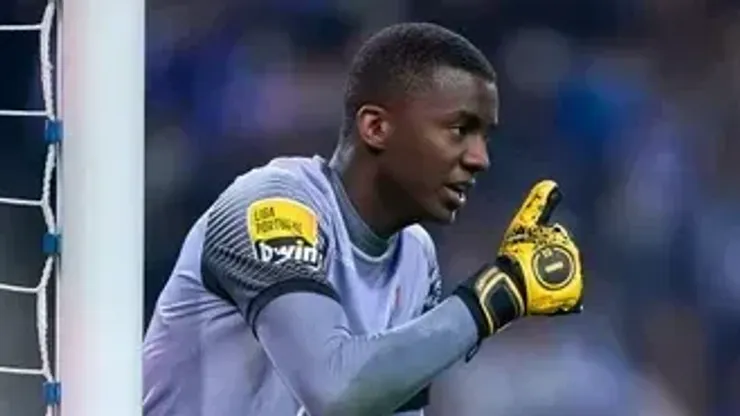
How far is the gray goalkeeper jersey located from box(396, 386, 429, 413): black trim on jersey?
0.22 feet

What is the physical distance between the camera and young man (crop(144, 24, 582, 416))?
3.44 ft

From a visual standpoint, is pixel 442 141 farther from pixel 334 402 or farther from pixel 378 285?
pixel 334 402

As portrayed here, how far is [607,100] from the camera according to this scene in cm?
117

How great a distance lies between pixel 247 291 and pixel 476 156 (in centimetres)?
24

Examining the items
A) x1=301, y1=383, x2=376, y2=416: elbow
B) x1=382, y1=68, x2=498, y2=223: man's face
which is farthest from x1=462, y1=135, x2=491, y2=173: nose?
x1=301, y1=383, x2=376, y2=416: elbow

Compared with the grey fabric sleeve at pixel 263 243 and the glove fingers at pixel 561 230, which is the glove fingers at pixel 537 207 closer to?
the glove fingers at pixel 561 230

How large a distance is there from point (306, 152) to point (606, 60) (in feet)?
0.96

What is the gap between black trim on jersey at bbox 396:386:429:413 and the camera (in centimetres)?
110

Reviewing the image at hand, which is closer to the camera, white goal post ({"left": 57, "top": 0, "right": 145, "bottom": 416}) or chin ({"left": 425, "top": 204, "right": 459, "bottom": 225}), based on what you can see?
white goal post ({"left": 57, "top": 0, "right": 145, "bottom": 416})

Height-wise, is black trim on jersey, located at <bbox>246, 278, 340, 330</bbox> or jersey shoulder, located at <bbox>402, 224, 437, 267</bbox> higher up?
jersey shoulder, located at <bbox>402, 224, 437, 267</bbox>

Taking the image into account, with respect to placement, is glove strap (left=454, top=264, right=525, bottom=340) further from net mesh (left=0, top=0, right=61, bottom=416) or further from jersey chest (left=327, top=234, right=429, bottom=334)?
net mesh (left=0, top=0, right=61, bottom=416)

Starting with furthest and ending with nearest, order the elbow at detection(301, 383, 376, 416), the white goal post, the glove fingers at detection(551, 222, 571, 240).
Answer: the glove fingers at detection(551, 222, 571, 240) < the elbow at detection(301, 383, 376, 416) < the white goal post

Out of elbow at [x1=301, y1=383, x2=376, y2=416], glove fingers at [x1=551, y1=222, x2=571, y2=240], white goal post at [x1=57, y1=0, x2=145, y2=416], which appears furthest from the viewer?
glove fingers at [x1=551, y1=222, x2=571, y2=240]

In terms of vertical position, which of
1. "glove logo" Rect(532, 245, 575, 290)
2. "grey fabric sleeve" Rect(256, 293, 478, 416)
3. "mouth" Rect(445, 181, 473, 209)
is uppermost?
"mouth" Rect(445, 181, 473, 209)
